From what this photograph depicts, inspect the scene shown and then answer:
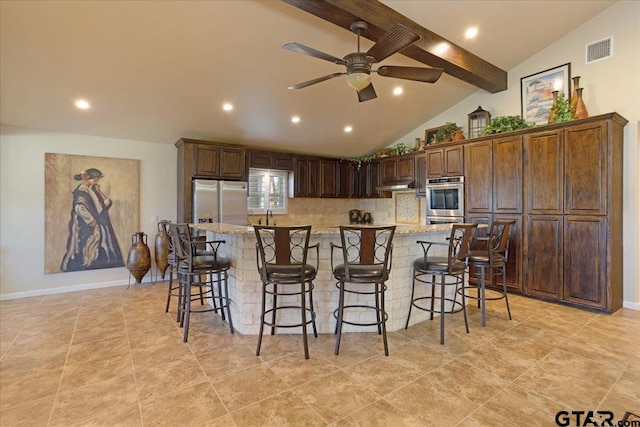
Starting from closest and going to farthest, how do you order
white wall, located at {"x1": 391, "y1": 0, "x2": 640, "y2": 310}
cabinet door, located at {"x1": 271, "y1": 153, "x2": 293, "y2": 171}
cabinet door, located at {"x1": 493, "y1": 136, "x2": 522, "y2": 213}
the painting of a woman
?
white wall, located at {"x1": 391, "y1": 0, "x2": 640, "y2": 310} → cabinet door, located at {"x1": 493, "y1": 136, "x2": 522, "y2": 213} → the painting of a woman → cabinet door, located at {"x1": 271, "y1": 153, "x2": 293, "y2": 171}

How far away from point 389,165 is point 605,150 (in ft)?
11.3

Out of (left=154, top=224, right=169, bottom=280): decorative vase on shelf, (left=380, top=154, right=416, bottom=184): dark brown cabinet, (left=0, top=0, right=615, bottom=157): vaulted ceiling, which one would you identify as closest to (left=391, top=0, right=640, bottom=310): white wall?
(left=0, top=0, right=615, bottom=157): vaulted ceiling

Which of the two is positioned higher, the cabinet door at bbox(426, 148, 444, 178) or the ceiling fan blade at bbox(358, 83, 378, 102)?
the ceiling fan blade at bbox(358, 83, 378, 102)

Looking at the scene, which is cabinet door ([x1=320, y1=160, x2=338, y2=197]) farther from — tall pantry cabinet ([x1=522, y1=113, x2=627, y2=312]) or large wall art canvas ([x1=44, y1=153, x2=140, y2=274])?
tall pantry cabinet ([x1=522, y1=113, x2=627, y2=312])

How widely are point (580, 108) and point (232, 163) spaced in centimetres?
504

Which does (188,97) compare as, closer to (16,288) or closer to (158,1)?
(158,1)

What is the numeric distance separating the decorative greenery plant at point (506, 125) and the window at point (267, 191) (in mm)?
3773

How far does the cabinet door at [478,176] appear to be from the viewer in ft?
14.6

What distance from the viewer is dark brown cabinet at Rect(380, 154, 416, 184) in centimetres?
591

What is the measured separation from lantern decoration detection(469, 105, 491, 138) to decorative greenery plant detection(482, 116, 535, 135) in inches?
15.2

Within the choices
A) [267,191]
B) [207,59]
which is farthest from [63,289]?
[207,59]

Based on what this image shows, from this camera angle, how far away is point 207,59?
353 cm

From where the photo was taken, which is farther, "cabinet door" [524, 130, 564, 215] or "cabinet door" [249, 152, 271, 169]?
"cabinet door" [249, 152, 271, 169]

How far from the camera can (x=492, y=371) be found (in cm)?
229
